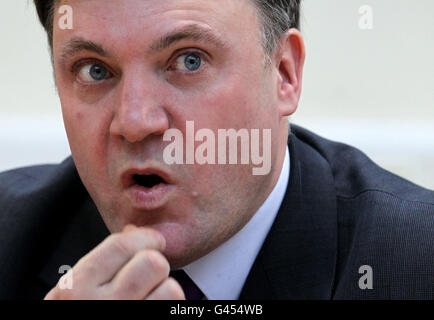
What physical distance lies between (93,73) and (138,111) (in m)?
0.14

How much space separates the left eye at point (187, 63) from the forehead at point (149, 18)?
0.15 ft

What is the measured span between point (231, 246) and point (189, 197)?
183 millimetres

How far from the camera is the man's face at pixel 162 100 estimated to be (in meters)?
1.01

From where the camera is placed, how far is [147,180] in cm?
105

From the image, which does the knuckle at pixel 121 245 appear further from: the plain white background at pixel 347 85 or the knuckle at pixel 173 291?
the plain white background at pixel 347 85

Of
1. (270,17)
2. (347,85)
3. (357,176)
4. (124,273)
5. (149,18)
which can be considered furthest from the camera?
(347,85)

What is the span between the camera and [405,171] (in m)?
2.13

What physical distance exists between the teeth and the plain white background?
105 centimetres

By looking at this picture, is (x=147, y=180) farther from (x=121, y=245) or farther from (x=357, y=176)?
(x=357, y=176)

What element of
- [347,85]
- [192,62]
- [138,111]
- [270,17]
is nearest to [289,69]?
[270,17]

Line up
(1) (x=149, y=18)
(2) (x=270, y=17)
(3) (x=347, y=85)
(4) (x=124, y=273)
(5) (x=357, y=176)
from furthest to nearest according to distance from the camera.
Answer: (3) (x=347, y=85)
(5) (x=357, y=176)
(2) (x=270, y=17)
(1) (x=149, y=18)
(4) (x=124, y=273)

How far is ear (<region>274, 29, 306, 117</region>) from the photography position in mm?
1196
